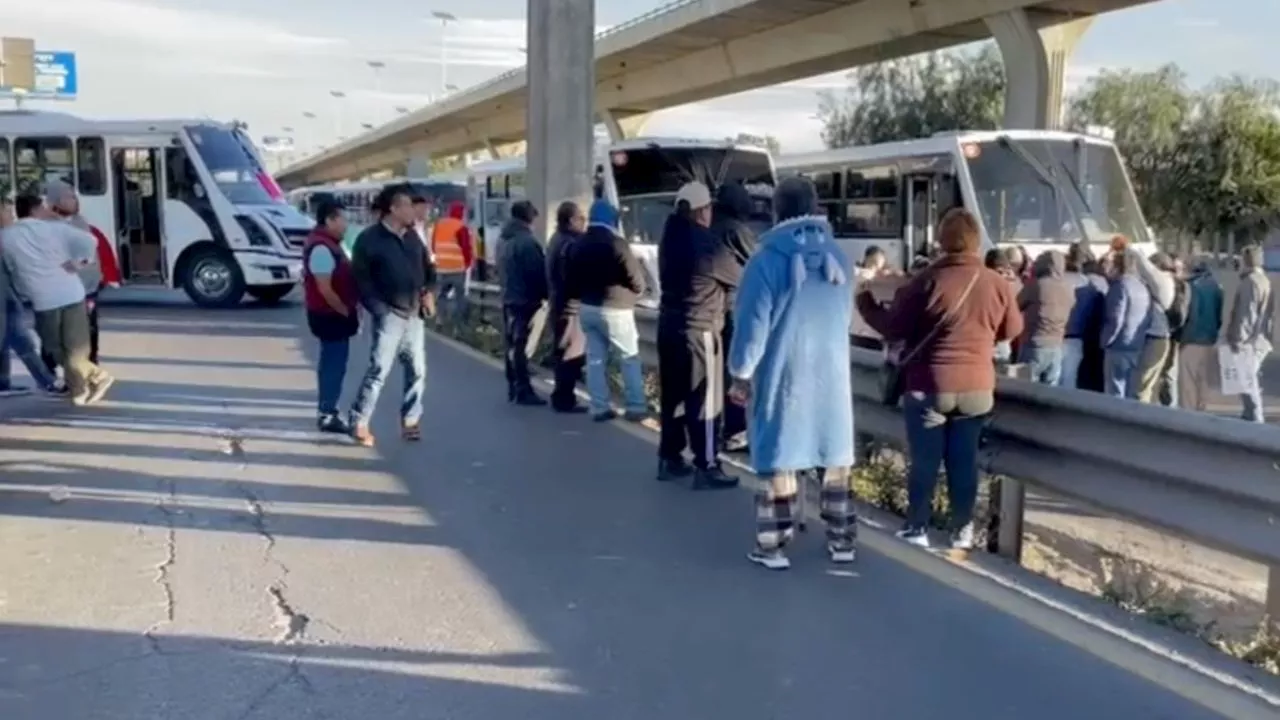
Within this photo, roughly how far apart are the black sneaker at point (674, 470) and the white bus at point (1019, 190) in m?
11.2

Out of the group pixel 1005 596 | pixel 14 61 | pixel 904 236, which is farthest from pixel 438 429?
pixel 14 61

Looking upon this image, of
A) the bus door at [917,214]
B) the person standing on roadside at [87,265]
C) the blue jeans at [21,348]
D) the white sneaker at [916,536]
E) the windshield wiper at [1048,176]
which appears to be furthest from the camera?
the bus door at [917,214]

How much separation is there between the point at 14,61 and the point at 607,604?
52181mm

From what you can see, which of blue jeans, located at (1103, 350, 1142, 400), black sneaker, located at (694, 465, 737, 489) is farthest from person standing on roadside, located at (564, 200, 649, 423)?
blue jeans, located at (1103, 350, 1142, 400)

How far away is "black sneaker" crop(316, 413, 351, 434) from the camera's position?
10.4m

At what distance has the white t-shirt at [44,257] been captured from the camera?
1109cm

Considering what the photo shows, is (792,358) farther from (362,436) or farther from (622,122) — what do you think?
(622,122)

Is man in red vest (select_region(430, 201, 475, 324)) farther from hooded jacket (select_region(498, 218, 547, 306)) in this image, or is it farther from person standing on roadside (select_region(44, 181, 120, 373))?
hooded jacket (select_region(498, 218, 547, 306))

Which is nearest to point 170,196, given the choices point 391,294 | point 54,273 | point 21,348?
point 21,348

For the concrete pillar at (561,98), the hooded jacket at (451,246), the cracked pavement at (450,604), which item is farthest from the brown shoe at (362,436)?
the hooded jacket at (451,246)

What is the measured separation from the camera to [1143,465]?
20.0ft

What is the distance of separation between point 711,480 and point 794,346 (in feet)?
→ 6.87

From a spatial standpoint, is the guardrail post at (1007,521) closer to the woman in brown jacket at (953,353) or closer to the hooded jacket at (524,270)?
the woman in brown jacket at (953,353)

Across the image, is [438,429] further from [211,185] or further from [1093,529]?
[211,185]
